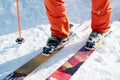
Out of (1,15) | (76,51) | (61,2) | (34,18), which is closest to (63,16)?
(61,2)

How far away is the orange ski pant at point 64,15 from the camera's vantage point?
147 inches

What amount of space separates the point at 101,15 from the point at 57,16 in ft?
1.87

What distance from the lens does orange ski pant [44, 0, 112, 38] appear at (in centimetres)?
375

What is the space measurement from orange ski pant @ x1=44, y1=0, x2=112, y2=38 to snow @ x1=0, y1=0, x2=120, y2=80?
10.9 inches

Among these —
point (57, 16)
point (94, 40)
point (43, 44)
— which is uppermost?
point (57, 16)

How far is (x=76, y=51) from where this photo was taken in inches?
158

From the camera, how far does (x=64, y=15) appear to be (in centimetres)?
384

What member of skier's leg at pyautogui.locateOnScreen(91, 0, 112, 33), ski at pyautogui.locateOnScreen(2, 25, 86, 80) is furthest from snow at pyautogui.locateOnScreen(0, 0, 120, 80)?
skier's leg at pyautogui.locateOnScreen(91, 0, 112, 33)

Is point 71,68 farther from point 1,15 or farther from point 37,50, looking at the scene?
point 1,15

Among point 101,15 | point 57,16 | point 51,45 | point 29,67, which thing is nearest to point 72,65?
point 51,45

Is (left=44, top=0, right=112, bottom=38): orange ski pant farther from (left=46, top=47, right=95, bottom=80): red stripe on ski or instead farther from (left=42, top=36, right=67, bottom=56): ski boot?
(left=46, top=47, right=95, bottom=80): red stripe on ski

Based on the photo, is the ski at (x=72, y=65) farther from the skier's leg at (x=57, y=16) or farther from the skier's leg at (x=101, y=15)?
the skier's leg at (x=57, y=16)

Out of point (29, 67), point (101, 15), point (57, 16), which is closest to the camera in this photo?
point (29, 67)

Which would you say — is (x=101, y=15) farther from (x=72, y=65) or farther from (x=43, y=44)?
(x=43, y=44)
